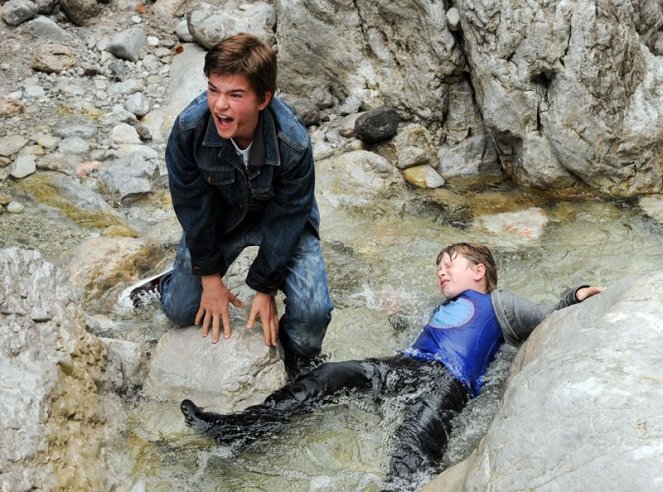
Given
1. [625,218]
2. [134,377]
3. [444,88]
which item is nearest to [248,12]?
[444,88]

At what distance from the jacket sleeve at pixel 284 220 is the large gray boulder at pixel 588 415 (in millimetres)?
1318

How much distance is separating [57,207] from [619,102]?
4.42 meters

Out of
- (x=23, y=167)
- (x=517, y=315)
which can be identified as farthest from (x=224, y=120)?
(x=23, y=167)

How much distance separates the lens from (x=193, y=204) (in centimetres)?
336

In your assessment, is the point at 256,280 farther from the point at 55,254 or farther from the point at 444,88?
the point at 444,88

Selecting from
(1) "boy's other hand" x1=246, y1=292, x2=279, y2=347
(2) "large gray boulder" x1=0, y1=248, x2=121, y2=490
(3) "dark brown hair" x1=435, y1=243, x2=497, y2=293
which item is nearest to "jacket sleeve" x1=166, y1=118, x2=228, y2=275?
(1) "boy's other hand" x1=246, y1=292, x2=279, y2=347

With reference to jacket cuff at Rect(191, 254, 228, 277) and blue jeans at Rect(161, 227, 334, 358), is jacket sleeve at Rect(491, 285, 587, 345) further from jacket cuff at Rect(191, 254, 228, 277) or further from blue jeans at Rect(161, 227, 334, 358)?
jacket cuff at Rect(191, 254, 228, 277)

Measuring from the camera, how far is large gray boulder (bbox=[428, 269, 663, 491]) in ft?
6.44

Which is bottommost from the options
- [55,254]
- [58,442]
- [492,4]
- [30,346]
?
[55,254]

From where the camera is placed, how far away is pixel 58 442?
2.86 metres

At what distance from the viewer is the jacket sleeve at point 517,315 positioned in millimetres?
3791

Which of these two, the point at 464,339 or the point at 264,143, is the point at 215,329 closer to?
the point at 264,143

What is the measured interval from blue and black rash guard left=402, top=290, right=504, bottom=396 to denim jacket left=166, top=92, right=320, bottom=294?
35.7 inches

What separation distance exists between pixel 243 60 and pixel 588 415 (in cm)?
184
